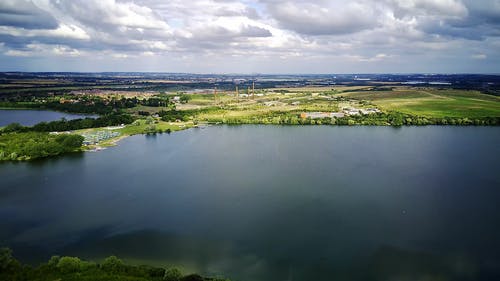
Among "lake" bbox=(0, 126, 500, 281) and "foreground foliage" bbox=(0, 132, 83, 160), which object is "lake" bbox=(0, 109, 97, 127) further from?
"lake" bbox=(0, 126, 500, 281)

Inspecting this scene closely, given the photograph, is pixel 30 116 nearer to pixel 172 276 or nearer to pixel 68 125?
pixel 68 125

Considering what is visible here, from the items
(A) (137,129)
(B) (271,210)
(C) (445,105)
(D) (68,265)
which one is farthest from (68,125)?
(C) (445,105)

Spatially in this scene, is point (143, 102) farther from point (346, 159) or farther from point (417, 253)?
point (417, 253)

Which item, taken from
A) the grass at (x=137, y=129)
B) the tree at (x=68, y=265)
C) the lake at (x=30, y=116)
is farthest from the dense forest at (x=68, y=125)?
the tree at (x=68, y=265)

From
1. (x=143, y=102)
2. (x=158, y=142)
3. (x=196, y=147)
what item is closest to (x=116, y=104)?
(x=143, y=102)

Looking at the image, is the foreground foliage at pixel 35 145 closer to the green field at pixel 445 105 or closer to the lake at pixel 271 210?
the lake at pixel 271 210

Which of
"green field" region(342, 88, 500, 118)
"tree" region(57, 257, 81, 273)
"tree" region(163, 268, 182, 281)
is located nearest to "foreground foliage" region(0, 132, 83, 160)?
"tree" region(57, 257, 81, 273)
